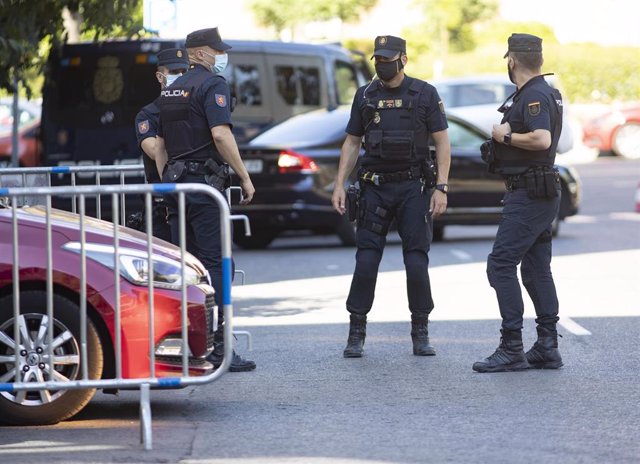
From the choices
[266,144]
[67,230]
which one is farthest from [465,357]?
[266,144]

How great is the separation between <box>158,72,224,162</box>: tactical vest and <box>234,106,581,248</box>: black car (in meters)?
7.27

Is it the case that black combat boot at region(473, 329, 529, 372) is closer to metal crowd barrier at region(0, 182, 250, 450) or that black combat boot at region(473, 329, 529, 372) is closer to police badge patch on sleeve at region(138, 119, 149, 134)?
metal crowd barrier at region(0, 182, 250, 450)

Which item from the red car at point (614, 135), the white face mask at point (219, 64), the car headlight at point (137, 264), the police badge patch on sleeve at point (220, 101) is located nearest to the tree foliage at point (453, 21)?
the red car at point (614, 135)

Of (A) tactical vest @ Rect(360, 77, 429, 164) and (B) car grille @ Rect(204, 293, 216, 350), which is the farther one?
(A) tactical vest @ Rect(360, 77, 429, 164)

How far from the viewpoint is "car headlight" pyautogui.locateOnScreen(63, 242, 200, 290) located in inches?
271

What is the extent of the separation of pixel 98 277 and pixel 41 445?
2.55ft

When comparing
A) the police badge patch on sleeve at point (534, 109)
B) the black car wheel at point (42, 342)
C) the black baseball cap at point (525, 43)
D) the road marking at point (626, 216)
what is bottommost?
the road marking at point (626, 216)

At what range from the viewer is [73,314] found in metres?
6.83

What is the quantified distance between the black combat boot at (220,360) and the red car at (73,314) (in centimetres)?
141

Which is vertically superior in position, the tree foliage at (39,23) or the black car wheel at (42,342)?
the tree foliage at (39,23)

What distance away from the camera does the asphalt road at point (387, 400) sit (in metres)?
6.40

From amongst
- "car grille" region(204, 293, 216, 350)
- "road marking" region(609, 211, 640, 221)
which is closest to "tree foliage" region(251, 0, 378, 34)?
"road marking" region(609, 211, 640, 221)

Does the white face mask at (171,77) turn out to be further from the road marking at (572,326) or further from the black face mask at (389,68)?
the road marking at (572,326)

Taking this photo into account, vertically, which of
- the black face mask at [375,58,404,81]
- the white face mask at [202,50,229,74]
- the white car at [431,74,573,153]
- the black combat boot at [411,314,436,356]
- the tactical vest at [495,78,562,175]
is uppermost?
the white face mask at [202,50,229,74]
